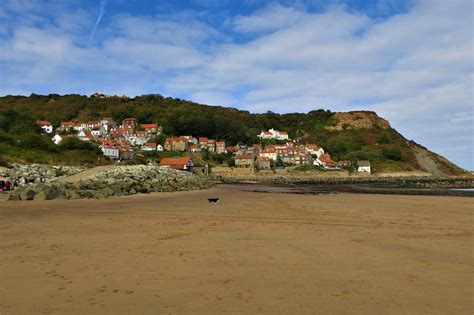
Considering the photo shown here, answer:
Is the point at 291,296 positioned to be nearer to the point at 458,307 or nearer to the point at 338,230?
the point at 458,307

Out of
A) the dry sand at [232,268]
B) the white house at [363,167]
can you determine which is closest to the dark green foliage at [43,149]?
the dry sand at [232,268]

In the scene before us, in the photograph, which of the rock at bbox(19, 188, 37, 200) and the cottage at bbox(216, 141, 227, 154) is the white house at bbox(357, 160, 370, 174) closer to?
the cottage at bbox(216, 141, 227, 154)

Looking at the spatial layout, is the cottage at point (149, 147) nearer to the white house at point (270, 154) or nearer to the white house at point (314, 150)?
the white house at point (270, 154)

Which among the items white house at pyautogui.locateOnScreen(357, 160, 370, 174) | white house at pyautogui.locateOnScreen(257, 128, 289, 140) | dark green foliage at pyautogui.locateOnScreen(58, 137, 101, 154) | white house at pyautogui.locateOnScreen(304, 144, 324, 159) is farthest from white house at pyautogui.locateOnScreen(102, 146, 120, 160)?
white house at pyautogui.locateOnScreen(257, 128, 289, 140)

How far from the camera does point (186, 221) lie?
495 inches

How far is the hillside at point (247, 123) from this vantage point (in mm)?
124375

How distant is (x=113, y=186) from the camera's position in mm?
25266

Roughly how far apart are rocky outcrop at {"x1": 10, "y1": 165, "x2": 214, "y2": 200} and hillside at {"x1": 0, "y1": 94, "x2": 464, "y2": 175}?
207ft

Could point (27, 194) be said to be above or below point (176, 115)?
below

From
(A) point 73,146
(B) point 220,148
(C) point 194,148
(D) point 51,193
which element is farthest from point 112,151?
(D) point 51,193

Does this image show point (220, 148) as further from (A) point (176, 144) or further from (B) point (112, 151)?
(B) point (112, 151)

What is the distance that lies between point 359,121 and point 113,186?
525ft

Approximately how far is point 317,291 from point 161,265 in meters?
2.90

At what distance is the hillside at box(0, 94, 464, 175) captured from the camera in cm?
12438
